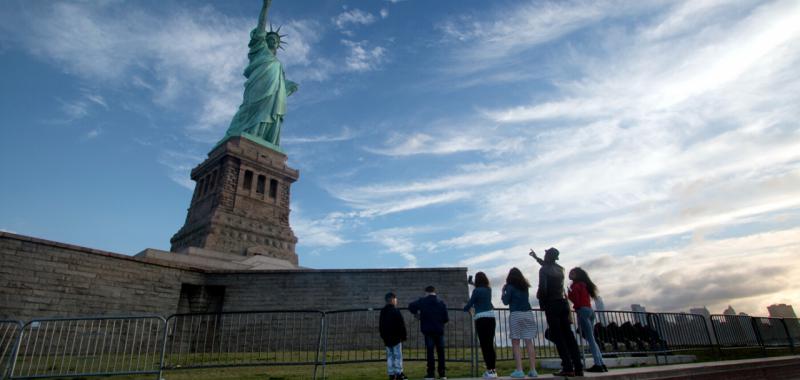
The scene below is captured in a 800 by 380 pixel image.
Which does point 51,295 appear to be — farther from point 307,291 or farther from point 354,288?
point 354,288

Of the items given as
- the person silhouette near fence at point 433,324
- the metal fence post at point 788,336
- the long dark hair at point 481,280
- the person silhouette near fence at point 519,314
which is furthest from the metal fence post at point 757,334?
the person silhouette near fence at point 433,324

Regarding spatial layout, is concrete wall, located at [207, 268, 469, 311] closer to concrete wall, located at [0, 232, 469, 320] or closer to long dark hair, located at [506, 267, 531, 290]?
concrete wall, located at [0, 232, 469, 320]

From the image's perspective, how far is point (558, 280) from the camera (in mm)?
5973

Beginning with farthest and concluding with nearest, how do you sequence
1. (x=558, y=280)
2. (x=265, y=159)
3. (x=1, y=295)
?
(x=265, y=159) → (x=1, y=295) → (x=558, y=280)

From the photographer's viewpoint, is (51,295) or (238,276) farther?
(238,276)

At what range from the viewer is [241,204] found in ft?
95.6

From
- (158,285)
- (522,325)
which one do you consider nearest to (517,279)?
(522,325)

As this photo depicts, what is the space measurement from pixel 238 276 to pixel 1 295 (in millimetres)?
7096

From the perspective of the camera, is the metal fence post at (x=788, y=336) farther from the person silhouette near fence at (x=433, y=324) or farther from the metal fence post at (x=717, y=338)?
the person silhouette near fence at (x=433, y=324)

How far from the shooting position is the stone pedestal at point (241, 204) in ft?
89.4

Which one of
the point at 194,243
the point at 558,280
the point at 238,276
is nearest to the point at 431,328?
the point at 558,280

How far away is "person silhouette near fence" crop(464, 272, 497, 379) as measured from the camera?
5.98 meters

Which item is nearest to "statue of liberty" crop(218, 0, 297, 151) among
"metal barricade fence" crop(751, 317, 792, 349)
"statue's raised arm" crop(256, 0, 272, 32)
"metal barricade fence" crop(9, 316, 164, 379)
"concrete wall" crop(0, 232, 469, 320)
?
"statue's raised arm" crop(256, 0, 272, 32)

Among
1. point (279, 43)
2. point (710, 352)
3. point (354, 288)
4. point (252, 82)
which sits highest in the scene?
point (279, 43)
